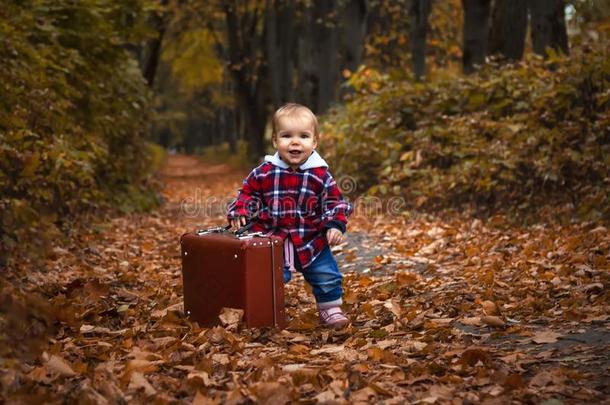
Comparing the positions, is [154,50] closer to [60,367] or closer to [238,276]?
[238,276]

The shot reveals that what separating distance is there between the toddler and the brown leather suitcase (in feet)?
1.07

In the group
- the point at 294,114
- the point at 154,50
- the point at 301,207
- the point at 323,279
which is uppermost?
the point at 154,50

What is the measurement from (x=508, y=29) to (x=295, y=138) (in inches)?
334

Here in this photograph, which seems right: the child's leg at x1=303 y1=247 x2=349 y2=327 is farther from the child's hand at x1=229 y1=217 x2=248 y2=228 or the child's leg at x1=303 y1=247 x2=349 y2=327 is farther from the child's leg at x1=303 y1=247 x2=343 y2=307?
the child's hand at x1=229 y1=217 x2=248 y2=228

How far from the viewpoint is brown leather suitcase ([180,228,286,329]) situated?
385 centimetres

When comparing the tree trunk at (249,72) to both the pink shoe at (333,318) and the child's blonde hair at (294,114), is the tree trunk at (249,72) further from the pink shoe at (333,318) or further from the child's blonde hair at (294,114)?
the pink shoe at (333,318)

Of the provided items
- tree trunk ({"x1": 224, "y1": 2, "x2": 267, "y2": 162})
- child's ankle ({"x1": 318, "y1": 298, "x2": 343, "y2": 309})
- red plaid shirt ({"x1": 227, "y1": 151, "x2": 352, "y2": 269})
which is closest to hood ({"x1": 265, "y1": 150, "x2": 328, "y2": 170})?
red plaid shirt ({"x1": 227, "y1": 151, "x2": 352, "y2": 269})

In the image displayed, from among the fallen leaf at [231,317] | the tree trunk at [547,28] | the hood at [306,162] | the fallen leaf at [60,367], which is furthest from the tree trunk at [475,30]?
the fallen leaf at [60,367]

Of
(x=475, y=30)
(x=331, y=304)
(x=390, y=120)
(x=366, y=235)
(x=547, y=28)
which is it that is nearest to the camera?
(x=331, y=304)

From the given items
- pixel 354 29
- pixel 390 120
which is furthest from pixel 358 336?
pixel 354 29

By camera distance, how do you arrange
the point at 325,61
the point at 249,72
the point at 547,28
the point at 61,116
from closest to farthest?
Result: the point at 61,116
the point at 547,28
the point at 325,61
the point at 249,72

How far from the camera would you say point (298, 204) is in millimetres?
4371

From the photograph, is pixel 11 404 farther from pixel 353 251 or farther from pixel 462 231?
pixel 462 231

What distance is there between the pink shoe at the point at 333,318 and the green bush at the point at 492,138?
12.5 feet
